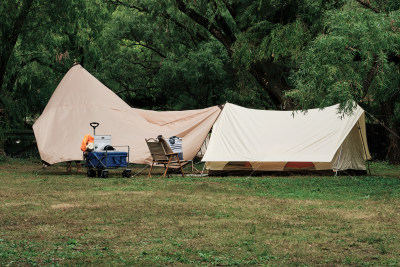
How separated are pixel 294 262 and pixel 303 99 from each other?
637 centimetres

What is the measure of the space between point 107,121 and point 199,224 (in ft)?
31.3

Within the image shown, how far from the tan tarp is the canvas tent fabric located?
1.07 metres

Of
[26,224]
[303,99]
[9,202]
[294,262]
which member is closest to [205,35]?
[303,99]

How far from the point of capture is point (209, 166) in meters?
15.1

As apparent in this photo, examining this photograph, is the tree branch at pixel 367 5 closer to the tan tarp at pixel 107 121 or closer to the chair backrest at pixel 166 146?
the chair backrest at pixel 166 146

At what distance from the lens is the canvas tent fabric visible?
47.8ft

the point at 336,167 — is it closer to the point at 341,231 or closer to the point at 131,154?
the point at 131,154

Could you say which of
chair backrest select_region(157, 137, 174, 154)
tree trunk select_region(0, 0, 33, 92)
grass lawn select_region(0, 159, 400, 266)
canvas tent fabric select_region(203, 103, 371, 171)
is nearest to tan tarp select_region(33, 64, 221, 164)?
canvas tent fabric select_region(203, 103, 371, 171)

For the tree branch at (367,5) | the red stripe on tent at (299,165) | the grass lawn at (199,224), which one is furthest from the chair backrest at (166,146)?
the tree branch at (367,5)

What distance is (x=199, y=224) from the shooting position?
23.9 feet

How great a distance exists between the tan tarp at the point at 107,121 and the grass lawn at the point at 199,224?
3.48m

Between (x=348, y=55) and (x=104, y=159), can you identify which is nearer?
(x=348, y=55)

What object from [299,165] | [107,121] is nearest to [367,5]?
[299,165]

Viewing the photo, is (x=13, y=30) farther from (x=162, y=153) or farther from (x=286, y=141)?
(x=286, y=141)
